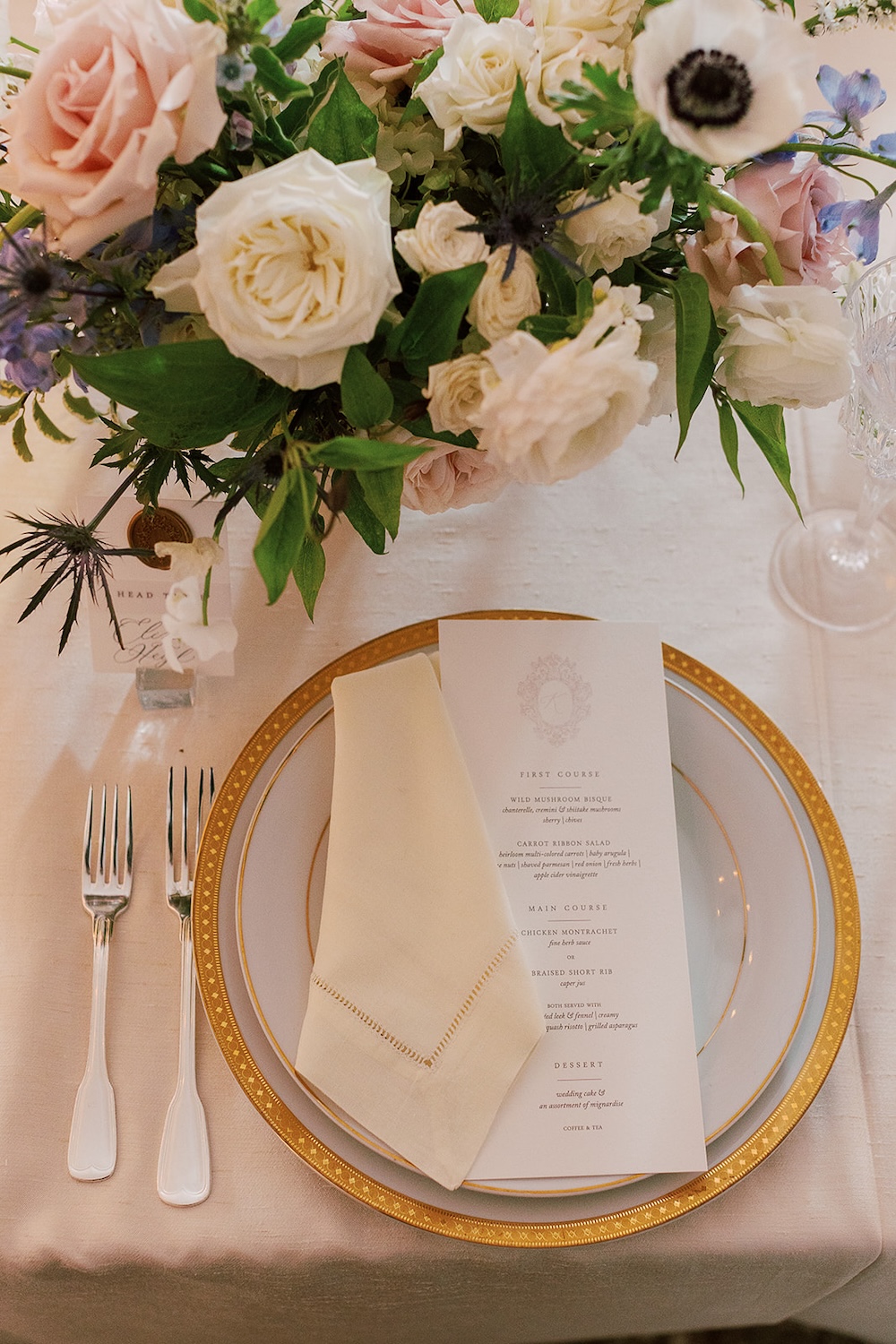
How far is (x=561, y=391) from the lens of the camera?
415 mm

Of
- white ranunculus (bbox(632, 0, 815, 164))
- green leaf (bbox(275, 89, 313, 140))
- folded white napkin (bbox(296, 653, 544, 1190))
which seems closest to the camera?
white ranunculus (bbox(632, 0, 815, 164))

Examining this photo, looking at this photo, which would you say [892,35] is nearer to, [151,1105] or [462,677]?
[462,677]

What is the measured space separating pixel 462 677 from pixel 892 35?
2.88ft

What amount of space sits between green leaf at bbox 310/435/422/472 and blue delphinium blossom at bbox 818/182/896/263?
0.29 metres

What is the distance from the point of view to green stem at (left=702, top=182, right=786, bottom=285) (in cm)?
49

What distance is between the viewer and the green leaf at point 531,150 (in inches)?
18.3

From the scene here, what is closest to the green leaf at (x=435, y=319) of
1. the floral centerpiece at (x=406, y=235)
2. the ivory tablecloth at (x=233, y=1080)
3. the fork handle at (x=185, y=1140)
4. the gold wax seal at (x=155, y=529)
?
the floral centerpiece at (x=406, y=235)

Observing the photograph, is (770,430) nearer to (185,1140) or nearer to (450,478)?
(450,478)

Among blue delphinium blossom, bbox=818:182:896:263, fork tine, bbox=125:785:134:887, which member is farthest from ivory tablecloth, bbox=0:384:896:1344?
blue delphinium blossom, bbox=818:182:896:263

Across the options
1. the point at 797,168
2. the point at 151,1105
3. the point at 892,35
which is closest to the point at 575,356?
the point at 797,168

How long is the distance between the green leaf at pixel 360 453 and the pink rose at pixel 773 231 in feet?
0.73

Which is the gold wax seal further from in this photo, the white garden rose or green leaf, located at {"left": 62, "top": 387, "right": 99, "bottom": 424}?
the white garden rose

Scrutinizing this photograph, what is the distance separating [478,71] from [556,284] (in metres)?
0.10

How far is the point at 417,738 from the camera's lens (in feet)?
2.22
